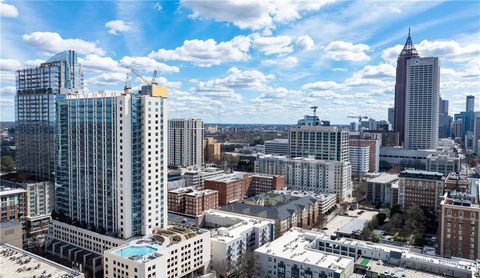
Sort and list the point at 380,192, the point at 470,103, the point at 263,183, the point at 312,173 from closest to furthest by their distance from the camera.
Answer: the point at 380,192
the point at 263,183
the point at 312,173
the point at 470,103

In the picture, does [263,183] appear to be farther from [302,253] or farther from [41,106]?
[41,106]

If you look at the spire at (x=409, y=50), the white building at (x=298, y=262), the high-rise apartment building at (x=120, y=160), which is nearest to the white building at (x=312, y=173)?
the white building at (x=298, y=262)

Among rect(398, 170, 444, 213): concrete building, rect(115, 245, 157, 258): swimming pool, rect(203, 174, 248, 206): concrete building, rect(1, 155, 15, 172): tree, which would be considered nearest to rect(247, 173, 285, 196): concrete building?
rect(203, 174, 248, 206): concrete building

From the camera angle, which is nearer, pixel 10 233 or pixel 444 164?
pixel 10 233

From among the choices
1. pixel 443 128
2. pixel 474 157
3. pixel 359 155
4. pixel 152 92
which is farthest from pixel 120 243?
pixel 443 128

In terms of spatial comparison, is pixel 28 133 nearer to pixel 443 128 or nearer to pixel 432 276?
pixel 432 276

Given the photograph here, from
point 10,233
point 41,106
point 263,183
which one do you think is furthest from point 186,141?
point 10,233
